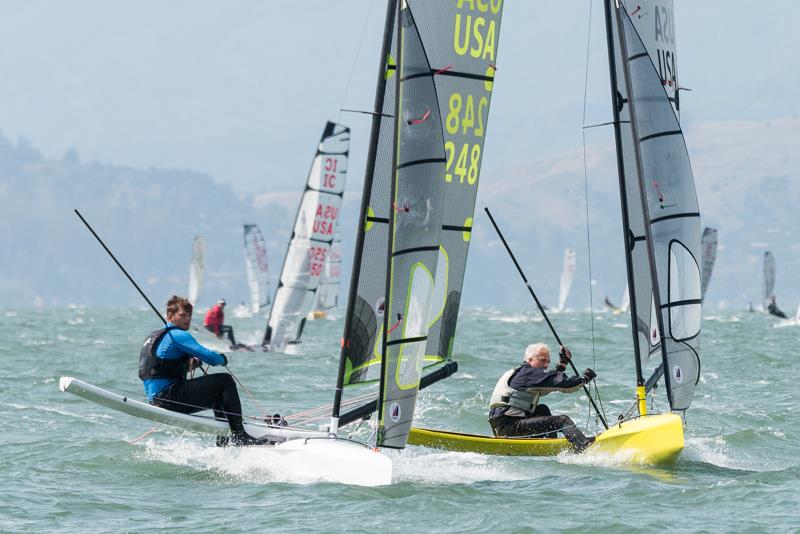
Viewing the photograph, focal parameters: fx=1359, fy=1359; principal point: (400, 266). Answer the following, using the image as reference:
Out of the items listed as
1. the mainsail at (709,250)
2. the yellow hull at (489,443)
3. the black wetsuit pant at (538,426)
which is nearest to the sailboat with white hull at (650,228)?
the yellow hull at (489,443)

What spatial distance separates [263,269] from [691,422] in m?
32.7

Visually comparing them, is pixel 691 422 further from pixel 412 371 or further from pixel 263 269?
pixel 263 269

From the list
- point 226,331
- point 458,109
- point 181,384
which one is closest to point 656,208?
point 458,109

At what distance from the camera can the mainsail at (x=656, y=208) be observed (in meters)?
10.8

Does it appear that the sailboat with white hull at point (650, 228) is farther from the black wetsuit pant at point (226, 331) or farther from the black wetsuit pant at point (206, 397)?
the black wetsuit pant at point (226, 331)

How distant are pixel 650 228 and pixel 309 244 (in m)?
13.4

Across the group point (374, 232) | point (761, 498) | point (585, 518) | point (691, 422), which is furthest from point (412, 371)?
point (691, 422)

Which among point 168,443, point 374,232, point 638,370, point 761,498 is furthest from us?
point 168,443

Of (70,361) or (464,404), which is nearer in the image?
(464,404)

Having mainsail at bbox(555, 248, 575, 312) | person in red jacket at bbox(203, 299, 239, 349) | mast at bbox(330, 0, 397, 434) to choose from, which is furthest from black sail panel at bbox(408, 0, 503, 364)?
mainsail at bbox(555, 248, 575, 312)

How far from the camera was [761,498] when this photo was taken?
890 cm

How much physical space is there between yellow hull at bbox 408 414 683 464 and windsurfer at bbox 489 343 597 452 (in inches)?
5.9

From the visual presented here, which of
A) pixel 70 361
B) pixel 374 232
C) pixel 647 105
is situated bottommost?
pixel 70 361

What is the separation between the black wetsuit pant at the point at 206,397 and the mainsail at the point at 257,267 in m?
34.7
